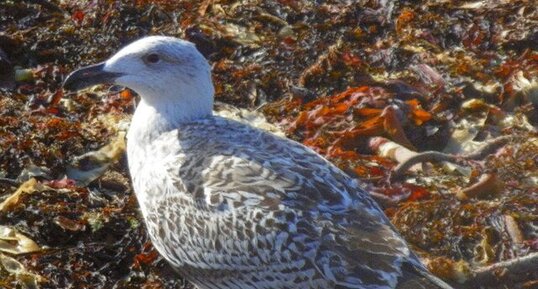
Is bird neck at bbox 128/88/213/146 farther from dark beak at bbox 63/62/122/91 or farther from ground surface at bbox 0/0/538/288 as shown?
ground surface at bbox 0/0/538/288

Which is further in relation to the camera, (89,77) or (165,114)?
(165,114)

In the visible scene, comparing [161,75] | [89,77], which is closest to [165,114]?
[161,75]

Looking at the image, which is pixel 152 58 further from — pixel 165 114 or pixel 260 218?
pixel 260 218

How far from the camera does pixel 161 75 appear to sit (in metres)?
5.13

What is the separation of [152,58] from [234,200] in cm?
104

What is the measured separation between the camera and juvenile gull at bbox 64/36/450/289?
4.18 metres

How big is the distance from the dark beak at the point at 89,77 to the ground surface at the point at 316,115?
0.66 metres

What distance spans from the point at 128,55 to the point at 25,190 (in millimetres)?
921

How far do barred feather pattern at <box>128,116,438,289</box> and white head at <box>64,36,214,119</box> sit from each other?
0.96ft

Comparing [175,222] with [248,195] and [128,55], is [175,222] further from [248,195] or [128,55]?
[128,55]

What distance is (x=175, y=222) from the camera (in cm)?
460

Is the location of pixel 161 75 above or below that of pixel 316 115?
above

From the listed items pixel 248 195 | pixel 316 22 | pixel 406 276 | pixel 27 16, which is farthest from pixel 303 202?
pixel 27 16

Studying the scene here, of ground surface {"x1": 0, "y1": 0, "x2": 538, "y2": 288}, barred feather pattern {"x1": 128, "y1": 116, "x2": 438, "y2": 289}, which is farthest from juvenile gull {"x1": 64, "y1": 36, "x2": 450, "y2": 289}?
ground surface {"x1": 0, "y1": 0, "x2": 538, "y2": 288}
